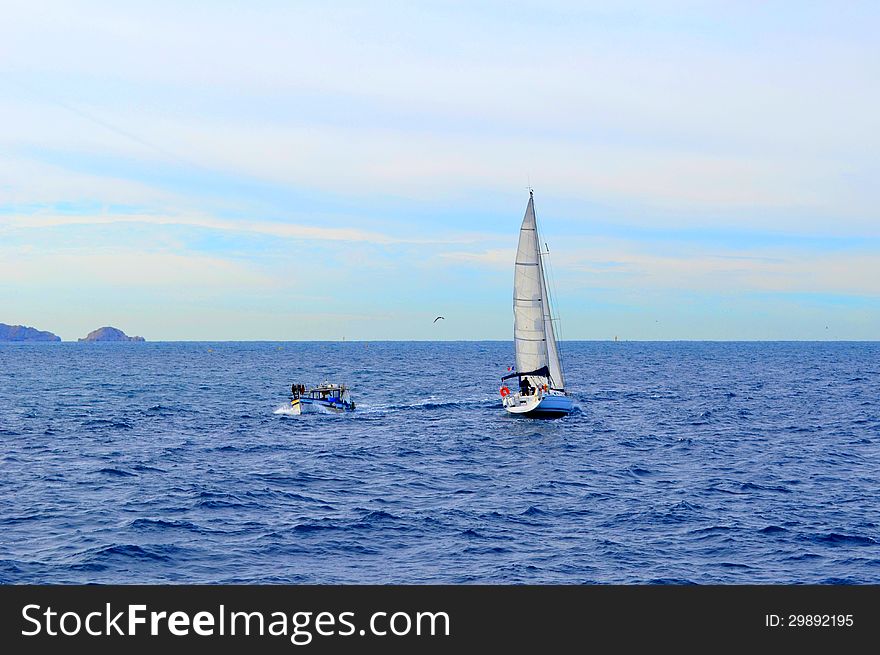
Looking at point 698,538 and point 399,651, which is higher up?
point 399,651

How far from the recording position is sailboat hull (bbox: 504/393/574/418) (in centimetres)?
A: 6722

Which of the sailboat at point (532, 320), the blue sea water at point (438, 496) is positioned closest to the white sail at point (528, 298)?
the sailboat at point (532, 320)

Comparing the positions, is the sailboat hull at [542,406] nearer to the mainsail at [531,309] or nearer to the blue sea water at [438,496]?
the blue sea water at [438,496]

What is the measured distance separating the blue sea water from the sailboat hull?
95 centimetres

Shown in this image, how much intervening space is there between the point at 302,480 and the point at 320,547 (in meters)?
13.4

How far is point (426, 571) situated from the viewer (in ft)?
89.2

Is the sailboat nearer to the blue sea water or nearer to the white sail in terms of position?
the white sail

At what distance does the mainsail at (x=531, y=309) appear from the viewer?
7175 cm

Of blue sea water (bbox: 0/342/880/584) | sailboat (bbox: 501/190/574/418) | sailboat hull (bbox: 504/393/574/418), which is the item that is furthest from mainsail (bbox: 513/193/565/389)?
blue sea water (bbox: 0/342/880/584)

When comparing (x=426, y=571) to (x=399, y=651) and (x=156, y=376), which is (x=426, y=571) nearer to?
(x=399, y=651)

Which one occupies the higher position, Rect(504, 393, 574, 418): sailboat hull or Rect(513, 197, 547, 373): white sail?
Rect(513, 197, 547, 373): white sail

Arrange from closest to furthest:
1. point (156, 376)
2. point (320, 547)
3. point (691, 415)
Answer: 1. point (320, 547)
2. point (691, 415)
3. point (156, 376)

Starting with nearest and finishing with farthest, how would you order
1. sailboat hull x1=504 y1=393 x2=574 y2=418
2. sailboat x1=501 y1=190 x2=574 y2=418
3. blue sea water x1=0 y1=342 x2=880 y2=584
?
1. blue sea water x1=0 y1=342 x2=880 y2=584
2. sailboat hull x1=504 y1=393 x2=574 y2=418
3. sailboat x1=501 y1=190 x2=574 y2=418

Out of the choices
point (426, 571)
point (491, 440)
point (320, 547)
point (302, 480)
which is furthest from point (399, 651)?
point (491, 440)
